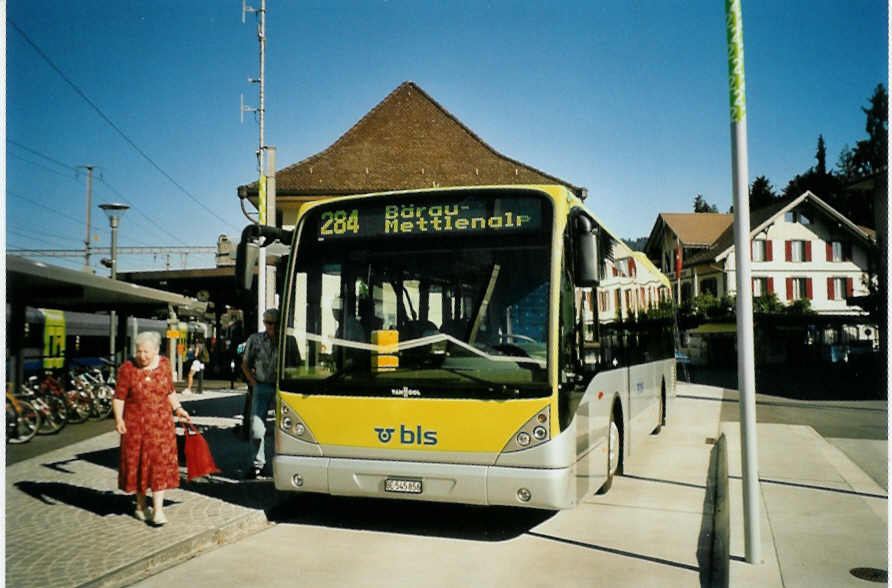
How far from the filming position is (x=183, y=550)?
587 centimetres

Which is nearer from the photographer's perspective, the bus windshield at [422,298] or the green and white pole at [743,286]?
the green and white pole at [743,286]

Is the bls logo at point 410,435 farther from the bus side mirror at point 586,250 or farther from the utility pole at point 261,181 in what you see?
the utility pole at point 261,181

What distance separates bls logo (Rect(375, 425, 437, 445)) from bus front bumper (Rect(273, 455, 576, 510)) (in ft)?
0.55

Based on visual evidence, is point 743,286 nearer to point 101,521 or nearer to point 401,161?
point 101,521

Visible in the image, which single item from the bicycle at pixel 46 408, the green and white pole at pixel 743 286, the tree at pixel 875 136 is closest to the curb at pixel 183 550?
the green and white pole at pixel 743 286

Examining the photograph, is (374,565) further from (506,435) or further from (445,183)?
(445,183)

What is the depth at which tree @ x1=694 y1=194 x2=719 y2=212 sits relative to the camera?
11581 centimetres

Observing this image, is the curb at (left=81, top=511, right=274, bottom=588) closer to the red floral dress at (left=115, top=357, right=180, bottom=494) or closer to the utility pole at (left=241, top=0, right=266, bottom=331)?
the red floral dress at (left=115, top=357, right=180, bottom=494)

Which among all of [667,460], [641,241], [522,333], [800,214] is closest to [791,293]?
[800,214]

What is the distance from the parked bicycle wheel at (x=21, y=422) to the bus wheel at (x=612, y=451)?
877 cm

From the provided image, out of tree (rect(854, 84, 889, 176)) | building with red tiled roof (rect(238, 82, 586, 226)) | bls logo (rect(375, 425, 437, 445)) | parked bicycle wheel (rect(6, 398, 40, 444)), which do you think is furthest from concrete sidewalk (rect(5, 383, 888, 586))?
building with red tiled roof (rect(238, 82, 586, 226))

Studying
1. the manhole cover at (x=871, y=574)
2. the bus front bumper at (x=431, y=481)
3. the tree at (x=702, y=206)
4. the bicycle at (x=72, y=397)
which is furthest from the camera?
the tree at (x=702, y=206)

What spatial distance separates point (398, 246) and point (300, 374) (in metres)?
1.40

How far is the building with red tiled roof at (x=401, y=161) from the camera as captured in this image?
2736 centimetres
